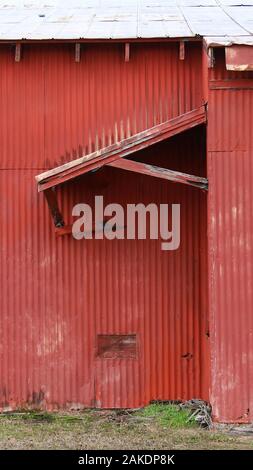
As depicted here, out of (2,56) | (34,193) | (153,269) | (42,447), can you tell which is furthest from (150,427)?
(2,56)

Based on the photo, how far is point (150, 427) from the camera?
10.6 m

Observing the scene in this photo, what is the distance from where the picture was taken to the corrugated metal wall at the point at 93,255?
11.7 meters

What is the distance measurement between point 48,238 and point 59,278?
27.0 inches

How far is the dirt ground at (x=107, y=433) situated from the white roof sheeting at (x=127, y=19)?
5.59 metres

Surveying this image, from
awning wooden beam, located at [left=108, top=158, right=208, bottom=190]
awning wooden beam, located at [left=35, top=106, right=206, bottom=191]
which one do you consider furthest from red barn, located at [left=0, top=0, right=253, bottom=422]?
awning wooden beam, located at [left=108, top=158, right=208, bottom=190]

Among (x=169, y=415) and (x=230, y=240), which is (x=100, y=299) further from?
(x=230, y=240)

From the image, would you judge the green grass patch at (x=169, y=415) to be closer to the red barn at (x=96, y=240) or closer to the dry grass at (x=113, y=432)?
the dry grass at (x=113, y=432)

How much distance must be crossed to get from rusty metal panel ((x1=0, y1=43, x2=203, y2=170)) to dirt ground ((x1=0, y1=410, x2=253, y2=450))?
4078 mm

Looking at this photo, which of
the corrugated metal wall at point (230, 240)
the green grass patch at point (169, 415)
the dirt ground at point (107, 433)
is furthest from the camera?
the green grass patch at point (169, 415)

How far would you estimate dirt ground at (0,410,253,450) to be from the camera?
9711mm

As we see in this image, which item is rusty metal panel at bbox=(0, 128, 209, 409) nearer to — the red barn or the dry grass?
the red barn

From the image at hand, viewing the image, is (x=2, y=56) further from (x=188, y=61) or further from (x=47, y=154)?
(x=188, y=61)

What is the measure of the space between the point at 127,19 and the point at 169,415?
704 centimetres

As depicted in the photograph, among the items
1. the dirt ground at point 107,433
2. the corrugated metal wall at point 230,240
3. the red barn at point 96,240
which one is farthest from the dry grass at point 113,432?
the corrugated metal wall at point 230,240
